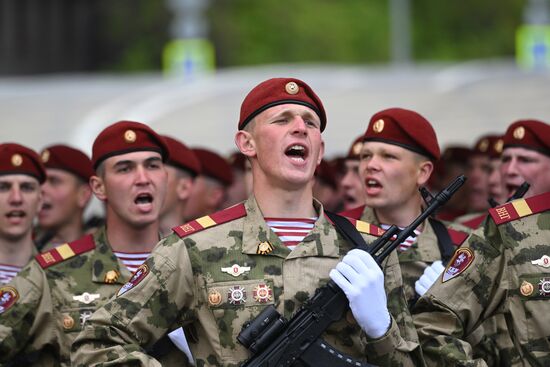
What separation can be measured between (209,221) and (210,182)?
5.15 metres

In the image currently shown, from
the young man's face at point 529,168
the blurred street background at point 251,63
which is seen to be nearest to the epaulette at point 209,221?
the young man's face at point 529,168

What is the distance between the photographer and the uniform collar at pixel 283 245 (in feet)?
19.6

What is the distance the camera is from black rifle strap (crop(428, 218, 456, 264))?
751 cm

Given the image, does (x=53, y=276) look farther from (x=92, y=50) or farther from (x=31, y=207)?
(x=92, y=50)

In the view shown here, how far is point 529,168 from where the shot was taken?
25.6ft

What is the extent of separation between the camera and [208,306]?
19.4 feet

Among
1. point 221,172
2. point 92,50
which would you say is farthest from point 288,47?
point 221,172

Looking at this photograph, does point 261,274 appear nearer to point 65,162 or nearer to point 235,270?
point 235,270

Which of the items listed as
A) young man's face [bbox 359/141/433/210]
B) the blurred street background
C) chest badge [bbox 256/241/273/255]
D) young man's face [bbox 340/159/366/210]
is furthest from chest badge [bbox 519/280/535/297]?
the blurred street background

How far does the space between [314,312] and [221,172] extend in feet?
18.5

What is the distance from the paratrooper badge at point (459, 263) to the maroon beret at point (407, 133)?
167 centimetres

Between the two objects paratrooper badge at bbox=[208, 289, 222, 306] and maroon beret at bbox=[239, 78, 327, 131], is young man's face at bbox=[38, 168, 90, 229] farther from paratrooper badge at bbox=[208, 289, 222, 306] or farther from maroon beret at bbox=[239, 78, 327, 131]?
paratrooper badge at bbox=[208, 289, 222, 306]

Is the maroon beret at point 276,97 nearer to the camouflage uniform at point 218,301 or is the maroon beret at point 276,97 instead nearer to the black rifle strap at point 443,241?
the camouflage uniform at point 218,301

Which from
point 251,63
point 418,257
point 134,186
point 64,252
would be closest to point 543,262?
point 418,257
